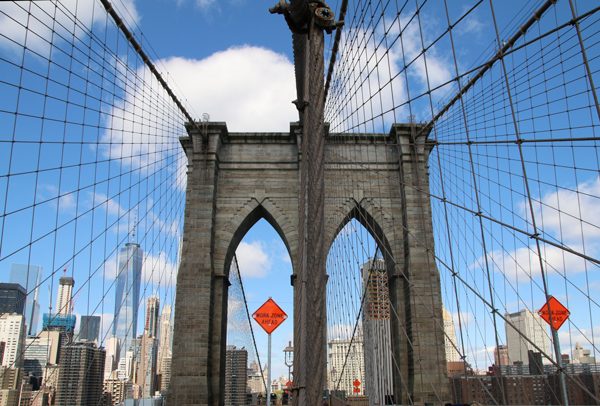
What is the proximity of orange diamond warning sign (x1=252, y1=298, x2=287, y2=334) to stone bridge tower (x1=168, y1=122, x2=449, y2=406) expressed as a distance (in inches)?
135

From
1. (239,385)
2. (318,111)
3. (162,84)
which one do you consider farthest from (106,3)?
(239,385)

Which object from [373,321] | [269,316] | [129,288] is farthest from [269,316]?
[373,321]

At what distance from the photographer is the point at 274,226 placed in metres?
14.0

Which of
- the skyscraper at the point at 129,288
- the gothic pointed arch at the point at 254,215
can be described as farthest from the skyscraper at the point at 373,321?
the skyscraper at the point at 129,288

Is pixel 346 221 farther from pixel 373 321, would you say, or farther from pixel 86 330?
pixel 86 330

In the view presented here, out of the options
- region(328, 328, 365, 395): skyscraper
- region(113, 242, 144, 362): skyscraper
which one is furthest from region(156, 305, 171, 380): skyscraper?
region(113, 242, 144, 362): skyscraper

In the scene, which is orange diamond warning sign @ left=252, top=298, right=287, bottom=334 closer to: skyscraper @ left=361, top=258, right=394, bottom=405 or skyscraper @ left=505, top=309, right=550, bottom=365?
skyscraper @ left=361, top=258, right=394, bottom=405

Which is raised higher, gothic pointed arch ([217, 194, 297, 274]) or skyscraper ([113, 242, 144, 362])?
gothic pointed arch ([217, 194, 297, 274])

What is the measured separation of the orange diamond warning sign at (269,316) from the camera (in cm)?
770

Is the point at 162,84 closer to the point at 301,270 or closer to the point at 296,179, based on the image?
the point at 296,179

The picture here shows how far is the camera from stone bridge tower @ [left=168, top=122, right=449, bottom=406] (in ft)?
38.3

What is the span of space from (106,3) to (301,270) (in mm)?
7054

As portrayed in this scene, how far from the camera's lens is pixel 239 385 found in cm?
5272

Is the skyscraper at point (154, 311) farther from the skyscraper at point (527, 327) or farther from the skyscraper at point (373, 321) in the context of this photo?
the skyscraper at point (527, 327)
